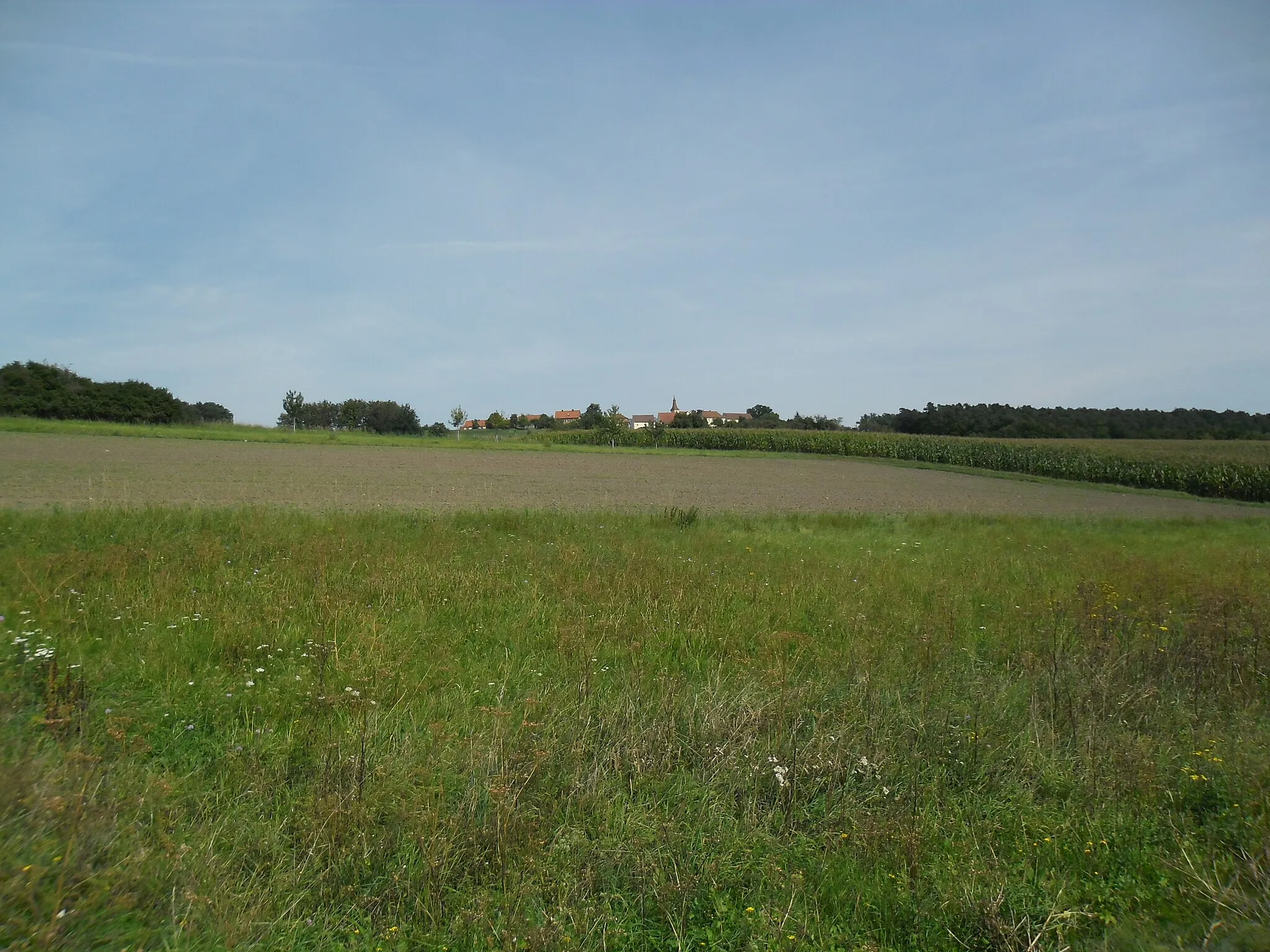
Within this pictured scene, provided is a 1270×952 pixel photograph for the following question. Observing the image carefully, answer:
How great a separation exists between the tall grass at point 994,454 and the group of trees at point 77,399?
38.3 metres

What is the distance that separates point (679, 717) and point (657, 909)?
1.99m

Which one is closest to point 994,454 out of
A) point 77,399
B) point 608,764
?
point 608,764

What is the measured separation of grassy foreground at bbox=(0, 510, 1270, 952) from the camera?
3580 mm

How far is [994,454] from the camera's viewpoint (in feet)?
200

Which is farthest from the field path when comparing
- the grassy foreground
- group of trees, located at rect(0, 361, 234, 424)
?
group of trees, located at rect(0, 361, 234, 424)

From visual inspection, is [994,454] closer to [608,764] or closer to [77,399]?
[608,764]

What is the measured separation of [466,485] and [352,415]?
103634 mm

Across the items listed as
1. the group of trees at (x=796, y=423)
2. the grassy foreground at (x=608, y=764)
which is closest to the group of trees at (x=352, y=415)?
the group of trees at (x=796, y=423)

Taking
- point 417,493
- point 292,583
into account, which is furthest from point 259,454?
point 292,583

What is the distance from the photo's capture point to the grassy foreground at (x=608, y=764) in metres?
3.58

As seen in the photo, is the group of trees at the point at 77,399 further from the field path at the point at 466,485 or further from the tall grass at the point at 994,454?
the tall grass at the point at 994,454

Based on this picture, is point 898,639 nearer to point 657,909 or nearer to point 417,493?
point 657,909

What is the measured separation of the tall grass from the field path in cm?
583

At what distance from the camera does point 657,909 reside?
3799mm
